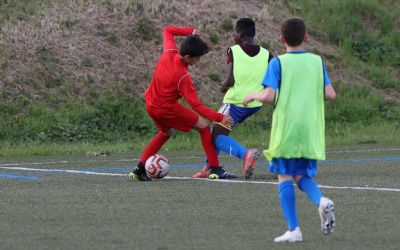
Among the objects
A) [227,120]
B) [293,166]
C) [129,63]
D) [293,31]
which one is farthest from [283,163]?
[129,63]

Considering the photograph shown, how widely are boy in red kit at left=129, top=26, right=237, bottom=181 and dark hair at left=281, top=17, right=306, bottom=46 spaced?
175 inches

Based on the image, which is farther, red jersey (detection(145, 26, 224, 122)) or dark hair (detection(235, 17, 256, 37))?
dark hair (detection(235, 17, 256, 37))

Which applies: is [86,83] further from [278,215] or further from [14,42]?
[278,215]

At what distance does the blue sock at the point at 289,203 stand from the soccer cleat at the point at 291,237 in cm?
7

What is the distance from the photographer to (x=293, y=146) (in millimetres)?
9125

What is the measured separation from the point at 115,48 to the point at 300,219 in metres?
16.1

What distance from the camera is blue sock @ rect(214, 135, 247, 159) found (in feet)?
47.1

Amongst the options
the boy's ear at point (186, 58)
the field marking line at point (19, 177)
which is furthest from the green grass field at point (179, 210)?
the boy's ear at point (186, 58)

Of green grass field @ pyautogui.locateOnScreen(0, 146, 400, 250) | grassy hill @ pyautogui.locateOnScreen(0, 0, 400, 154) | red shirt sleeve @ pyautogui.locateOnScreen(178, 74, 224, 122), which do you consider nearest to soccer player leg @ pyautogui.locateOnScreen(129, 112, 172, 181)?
green grass field @ pyautogui.locateOnScreen(0, 146, 400, 250)

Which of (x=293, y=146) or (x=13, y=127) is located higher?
(x=293, y=146)

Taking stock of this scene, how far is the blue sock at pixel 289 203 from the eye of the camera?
9.01 m

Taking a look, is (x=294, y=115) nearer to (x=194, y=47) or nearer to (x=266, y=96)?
(x=266, y=96)

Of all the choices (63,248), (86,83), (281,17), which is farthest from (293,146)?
(281,17)

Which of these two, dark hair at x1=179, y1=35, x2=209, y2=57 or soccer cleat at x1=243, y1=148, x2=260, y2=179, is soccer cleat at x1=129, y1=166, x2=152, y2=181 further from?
dark hair at x1=179, y1=35, x2=209, y2=57
